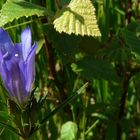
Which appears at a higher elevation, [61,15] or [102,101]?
[61,15]

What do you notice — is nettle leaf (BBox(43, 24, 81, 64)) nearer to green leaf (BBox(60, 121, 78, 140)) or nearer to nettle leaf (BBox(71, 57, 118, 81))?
nettle leaf (BBox(71, 57, 118, 81))

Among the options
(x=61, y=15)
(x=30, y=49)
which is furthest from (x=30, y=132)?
Result: (x=61, y=15)

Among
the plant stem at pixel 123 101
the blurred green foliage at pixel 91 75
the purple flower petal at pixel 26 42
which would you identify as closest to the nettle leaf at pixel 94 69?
the blurred green foliage at pixel 91 75

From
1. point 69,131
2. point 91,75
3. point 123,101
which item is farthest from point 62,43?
point 123,101

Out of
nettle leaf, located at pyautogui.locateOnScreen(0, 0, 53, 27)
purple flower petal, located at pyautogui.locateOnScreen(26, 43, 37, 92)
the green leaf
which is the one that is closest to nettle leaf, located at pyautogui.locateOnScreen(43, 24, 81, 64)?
nettle leaf, located at pyautogui.locateOnScreen(0, 0, 53, 27)

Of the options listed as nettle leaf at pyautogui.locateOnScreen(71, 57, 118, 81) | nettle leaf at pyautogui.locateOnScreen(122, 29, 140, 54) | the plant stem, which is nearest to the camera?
nettle leaf at pyautogui.locateOnScreen(122, 29, 140, 54)

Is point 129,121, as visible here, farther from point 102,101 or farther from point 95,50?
point 95,50

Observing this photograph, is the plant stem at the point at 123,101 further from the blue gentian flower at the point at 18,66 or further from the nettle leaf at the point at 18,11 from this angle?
the blue gentian flower at the point at 18,66
